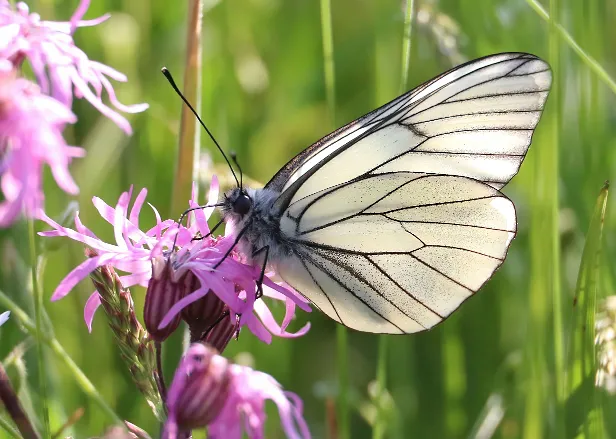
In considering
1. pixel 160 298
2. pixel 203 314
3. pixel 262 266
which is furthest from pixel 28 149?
pixel 262 266

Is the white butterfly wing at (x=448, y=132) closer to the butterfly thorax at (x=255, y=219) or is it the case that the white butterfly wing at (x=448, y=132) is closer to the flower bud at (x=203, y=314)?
the butterfly thorax at (x=255, y=219)

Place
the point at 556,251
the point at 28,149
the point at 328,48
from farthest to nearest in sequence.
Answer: the point at 328,48, the point at 556,251, the point at 28,149

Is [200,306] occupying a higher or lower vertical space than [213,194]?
lower

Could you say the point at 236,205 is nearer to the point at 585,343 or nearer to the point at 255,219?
the point at 255,219

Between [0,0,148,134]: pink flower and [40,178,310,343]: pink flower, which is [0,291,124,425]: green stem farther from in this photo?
[0,0,148,134]: pink flower

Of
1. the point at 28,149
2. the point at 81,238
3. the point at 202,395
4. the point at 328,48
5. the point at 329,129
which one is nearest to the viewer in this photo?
the point at 28,149

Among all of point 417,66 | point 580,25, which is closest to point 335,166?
point 580,25

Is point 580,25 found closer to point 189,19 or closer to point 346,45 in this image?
point 189,19
